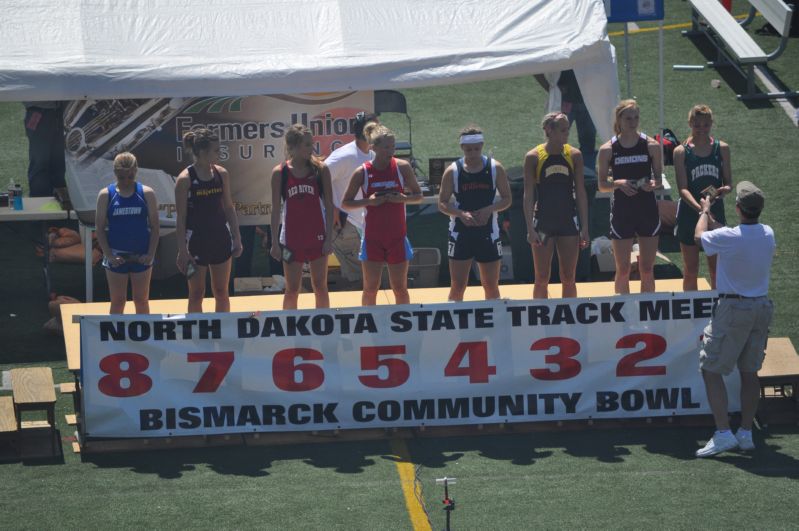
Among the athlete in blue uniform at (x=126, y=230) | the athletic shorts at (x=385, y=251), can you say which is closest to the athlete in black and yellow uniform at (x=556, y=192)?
the athletic shorts at (x=385, y=251)

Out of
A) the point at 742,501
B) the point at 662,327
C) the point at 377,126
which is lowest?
the point at 742,501

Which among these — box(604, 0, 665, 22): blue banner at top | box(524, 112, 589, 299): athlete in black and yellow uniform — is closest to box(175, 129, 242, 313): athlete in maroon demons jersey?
box(524, 112, 589, 299): athlete in black and yellow uniform

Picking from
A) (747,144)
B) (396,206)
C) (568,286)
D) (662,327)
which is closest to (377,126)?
(396,206)

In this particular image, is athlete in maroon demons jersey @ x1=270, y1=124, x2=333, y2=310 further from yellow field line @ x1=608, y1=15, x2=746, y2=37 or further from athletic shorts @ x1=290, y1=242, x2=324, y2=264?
yellow field line @ x1=608, y1=15, x2=746, y2=37

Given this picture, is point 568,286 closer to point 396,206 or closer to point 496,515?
point 396,206

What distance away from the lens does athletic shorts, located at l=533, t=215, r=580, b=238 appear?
10.1 m

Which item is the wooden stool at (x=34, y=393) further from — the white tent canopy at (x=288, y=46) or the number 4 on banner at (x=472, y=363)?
the white tent canopy at (x=288, y=46)

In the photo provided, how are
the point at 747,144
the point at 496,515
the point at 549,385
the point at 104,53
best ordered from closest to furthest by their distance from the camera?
the point at 496,515
the point at 549,385
the point at 104,53
the point at 747,144

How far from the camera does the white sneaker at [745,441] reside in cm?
865

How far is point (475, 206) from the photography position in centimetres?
984

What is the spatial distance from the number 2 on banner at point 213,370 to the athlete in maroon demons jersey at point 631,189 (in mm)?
3246

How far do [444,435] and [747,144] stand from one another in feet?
28.4

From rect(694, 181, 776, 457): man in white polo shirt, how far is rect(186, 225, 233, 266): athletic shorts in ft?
11.6

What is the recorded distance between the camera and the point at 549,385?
9250 millimetres
